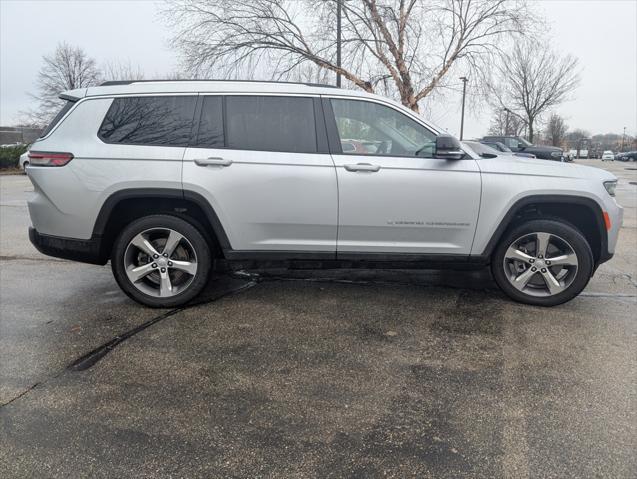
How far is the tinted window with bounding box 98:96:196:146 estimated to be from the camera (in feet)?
12.7

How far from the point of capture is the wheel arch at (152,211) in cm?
380

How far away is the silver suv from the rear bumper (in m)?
0.01

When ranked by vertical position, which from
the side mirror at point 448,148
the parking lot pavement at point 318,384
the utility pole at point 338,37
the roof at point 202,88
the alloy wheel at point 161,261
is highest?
the utility pole at point 338,37

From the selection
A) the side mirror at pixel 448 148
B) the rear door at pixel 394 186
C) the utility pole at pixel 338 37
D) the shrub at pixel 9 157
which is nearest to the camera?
the side mirror at pixel 448 148

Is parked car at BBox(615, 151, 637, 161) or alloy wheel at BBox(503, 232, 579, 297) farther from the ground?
alloy wheel at BBox(503, 232, 579, 297)

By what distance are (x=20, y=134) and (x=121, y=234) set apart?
38562 mm

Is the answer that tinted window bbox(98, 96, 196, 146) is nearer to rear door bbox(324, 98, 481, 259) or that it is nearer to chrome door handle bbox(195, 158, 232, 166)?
chrome door handle bbox(195, 158, 232, 166)

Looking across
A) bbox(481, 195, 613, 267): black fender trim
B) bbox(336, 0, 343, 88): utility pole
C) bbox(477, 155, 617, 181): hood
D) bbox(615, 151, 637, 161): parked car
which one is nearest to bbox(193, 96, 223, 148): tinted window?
bbox(477, 155, 617, 181): hood

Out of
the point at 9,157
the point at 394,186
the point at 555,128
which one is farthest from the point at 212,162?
the point at 555,128

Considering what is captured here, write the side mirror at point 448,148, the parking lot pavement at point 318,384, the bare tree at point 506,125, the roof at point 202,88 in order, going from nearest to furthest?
the parking lot pavement at point 318,384 → the side mirror at point 448,148 → the roof at point 202,88 → the bare tree at point 506,125

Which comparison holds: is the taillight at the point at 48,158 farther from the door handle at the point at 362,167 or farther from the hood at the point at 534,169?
the hood at the point at 534,169

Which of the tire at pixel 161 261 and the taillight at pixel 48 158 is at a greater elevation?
the taillight at pixel 48 158

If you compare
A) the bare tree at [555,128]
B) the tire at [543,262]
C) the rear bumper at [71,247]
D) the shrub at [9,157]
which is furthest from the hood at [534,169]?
the bare tree at [555,128]

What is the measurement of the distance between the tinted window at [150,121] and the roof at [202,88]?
0.08 meters
